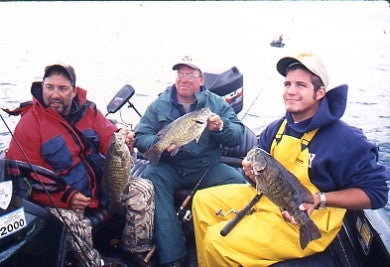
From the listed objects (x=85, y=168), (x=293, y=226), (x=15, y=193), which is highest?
(x=15, y=193)

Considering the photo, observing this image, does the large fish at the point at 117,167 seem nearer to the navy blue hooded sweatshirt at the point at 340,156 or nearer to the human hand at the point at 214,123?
the human hand at the point at 214,123

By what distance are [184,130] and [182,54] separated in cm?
140

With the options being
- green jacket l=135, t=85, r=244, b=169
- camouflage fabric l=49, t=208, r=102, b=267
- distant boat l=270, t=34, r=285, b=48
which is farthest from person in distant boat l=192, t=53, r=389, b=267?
distant boat l=270, t=34, r=285, b=48

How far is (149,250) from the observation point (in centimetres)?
416

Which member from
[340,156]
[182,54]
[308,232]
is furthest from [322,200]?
[182,54]

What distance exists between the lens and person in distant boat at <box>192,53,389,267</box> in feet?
10.3

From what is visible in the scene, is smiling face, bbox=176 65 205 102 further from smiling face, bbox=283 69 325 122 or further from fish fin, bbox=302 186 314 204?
fish fin, bbox=302 186 314 204

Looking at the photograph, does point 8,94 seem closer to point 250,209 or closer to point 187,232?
point 187,232

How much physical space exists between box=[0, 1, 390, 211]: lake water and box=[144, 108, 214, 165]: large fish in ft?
4.48

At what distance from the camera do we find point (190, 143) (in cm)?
486

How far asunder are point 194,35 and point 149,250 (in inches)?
1182

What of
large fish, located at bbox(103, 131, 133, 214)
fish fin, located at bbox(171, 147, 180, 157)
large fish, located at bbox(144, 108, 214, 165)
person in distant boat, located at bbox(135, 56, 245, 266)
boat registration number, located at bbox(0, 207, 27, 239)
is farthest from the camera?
person in distant boat, located at bbox(135, 56, 245, 266)

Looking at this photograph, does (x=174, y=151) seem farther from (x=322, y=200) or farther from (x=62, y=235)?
(x=322, y=200)

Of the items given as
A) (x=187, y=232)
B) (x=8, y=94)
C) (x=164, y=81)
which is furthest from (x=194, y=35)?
(x=187, y=232)
